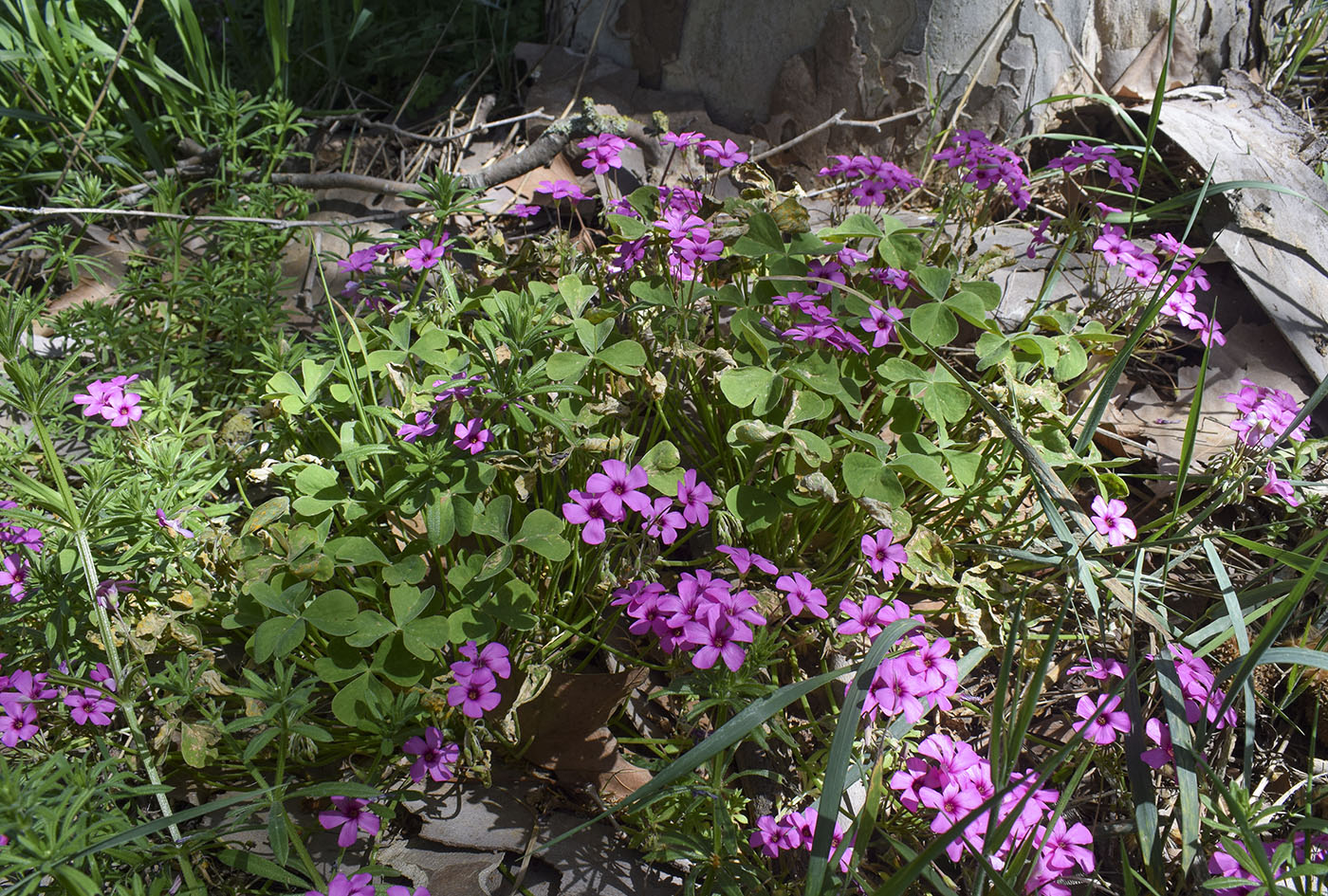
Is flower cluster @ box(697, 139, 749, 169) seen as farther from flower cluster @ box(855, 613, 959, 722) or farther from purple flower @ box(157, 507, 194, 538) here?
purple flower @ box(157, 507, 194, 538)

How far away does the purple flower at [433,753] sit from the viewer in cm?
169

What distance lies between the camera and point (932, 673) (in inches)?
67.0

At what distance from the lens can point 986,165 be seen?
8.19ft

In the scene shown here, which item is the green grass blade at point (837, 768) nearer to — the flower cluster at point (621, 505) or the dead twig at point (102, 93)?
the flower cluster at point (621, 505)

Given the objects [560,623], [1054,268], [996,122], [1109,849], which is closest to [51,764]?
[560,623]

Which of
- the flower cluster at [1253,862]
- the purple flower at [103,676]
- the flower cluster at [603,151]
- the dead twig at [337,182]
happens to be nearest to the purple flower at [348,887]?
the purple flower at [103,676]

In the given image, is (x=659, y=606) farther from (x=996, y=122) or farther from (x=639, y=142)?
(x=996, y=122)

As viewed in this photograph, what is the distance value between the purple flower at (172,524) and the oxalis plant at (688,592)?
20mm

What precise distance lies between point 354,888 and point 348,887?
0.02 m

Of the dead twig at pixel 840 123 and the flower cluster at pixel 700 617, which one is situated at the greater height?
the dead twig at pixel 840 123

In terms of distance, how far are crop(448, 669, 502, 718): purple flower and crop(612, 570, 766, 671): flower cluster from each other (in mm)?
299

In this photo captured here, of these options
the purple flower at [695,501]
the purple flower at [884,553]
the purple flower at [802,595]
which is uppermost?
the purple flower at [695,501]

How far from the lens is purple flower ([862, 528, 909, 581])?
72.9 inches

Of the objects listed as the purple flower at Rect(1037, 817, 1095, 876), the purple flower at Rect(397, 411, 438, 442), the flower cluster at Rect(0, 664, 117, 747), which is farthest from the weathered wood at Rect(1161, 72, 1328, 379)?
the flower cluster at Rect(0, 664, 117, 747)
